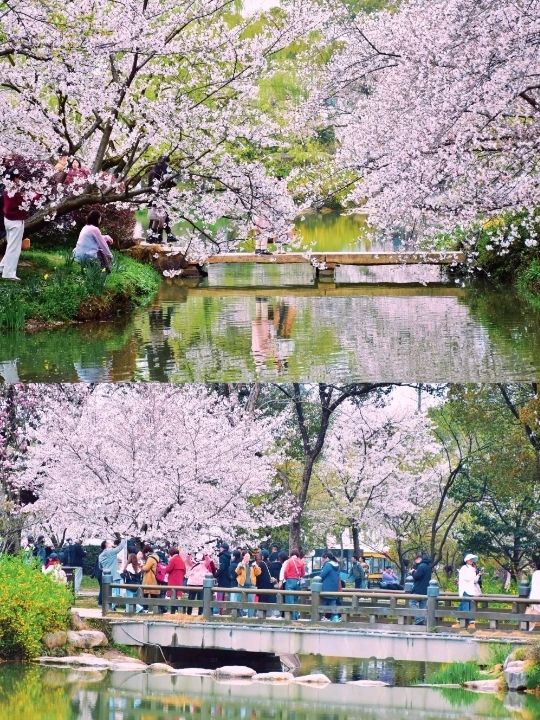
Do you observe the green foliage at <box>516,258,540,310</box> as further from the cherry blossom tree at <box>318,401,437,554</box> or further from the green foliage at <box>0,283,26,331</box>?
the cherry blossom tree at <box>318,401,437,554</box>

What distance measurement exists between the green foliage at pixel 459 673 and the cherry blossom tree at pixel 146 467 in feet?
23.0

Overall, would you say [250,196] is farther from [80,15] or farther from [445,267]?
[445,267]

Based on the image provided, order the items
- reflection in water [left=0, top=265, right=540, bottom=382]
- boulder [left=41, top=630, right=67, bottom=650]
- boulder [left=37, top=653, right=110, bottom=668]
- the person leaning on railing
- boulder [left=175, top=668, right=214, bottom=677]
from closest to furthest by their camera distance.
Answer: reflection in water [left=0, top=265, right=540, bottom=382] < boulder [left=37, top=653, right=110, bottom=668] < boulder [left=41, top=630, right=67, bottom=650] < boulder [left=175, top=668, right=214, bottom=677] < the person leaning on railing

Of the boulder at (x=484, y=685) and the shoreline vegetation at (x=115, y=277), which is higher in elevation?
the shoreline vegetation at (x=115, y=277)

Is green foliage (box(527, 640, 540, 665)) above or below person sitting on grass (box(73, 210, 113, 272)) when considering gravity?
below

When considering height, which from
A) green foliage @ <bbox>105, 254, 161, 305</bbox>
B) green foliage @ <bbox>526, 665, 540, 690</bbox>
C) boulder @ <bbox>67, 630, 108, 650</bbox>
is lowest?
green foliage @ <bbox>526, 665, 540, 690</bbox>

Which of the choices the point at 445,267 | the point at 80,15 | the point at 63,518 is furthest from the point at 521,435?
the point at 80,15

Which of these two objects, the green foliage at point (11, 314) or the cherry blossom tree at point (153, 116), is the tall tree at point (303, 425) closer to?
the cherry blossom tree at point (153, 116)

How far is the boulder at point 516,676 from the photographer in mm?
14812

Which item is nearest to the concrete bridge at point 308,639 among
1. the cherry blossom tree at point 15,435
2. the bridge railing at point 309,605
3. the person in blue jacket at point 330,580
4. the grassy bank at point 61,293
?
the bridge railing at point 309,605

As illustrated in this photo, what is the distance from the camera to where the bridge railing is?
16109mm

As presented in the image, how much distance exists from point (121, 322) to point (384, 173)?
13.9ft

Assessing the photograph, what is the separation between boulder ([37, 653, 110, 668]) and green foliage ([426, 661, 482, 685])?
4390 mm

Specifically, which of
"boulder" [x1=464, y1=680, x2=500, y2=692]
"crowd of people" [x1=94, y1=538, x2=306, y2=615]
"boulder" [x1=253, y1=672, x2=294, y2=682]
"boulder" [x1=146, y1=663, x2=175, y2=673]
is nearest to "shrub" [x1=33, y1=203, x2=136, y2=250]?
"crowd of people" [x1=94, y1=538, x2=306, y2=615]
